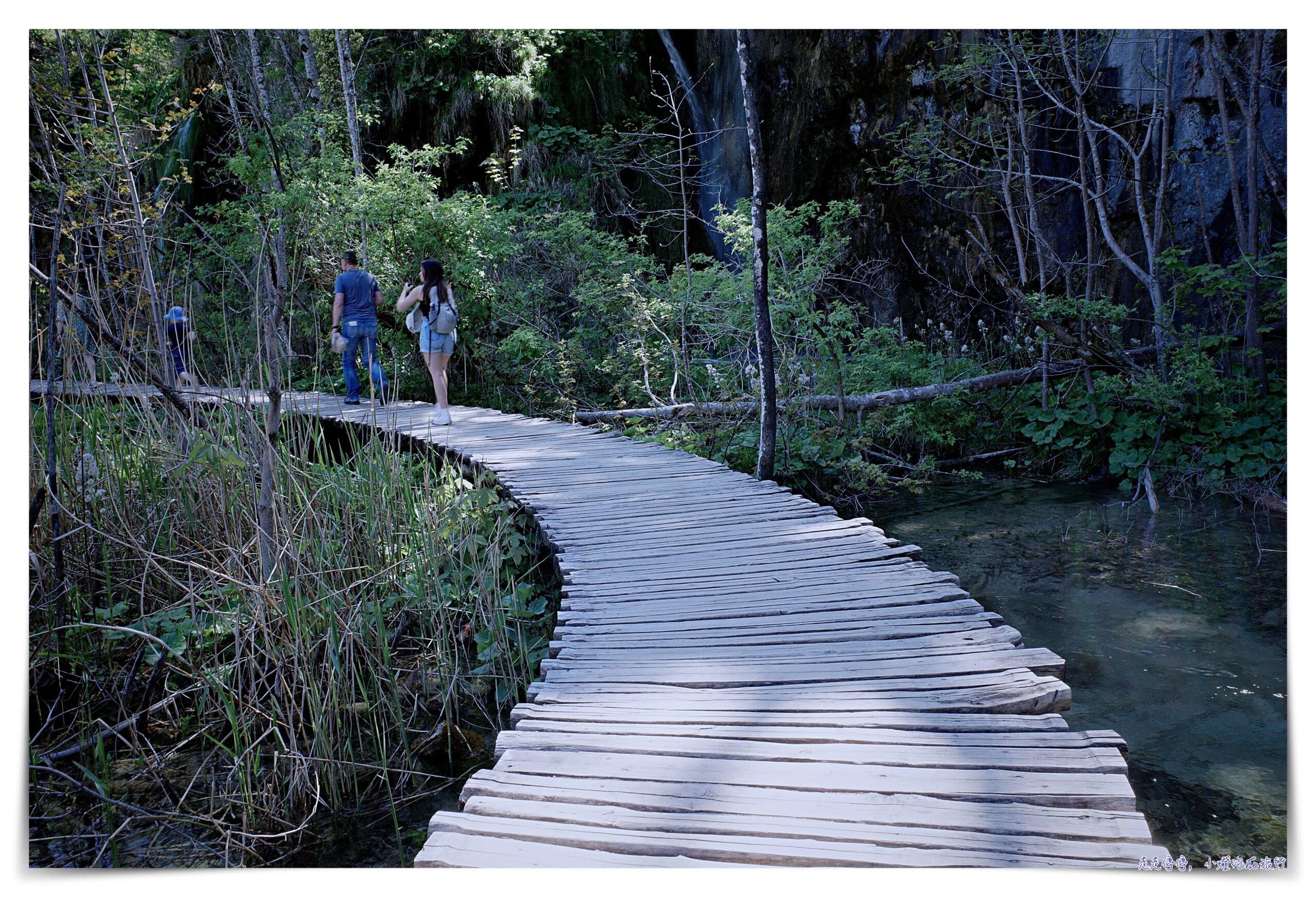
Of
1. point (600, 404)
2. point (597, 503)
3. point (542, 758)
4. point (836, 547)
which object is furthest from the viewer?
point (600, 404)

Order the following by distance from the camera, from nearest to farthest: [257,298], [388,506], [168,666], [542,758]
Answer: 1. [542,758]
2. [257,298]
3. [168,666]
4. [388,506]

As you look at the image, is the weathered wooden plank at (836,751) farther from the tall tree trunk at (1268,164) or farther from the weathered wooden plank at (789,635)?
the tall tree trunk at (1268,164)

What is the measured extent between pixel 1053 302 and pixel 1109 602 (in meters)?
3.21

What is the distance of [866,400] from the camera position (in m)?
7.16

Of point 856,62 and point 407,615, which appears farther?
point 856,62

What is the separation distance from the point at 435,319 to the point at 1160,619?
480 cm

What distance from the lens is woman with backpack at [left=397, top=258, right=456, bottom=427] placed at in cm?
633

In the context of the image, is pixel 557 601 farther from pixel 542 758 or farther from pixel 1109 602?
pixel 1109 602

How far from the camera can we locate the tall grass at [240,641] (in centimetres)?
285

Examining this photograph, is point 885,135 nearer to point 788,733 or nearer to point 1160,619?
point 1160,619

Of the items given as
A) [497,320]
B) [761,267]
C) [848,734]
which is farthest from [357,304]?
[848,734]

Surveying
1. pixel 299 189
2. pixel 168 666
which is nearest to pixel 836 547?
pixel 168 666

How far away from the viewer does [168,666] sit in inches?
126

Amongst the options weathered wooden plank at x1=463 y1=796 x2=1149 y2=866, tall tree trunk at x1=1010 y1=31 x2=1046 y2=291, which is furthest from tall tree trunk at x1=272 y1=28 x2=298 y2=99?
weathered wooden plank at x1=463 y1=796 x2=1149 y2=866
